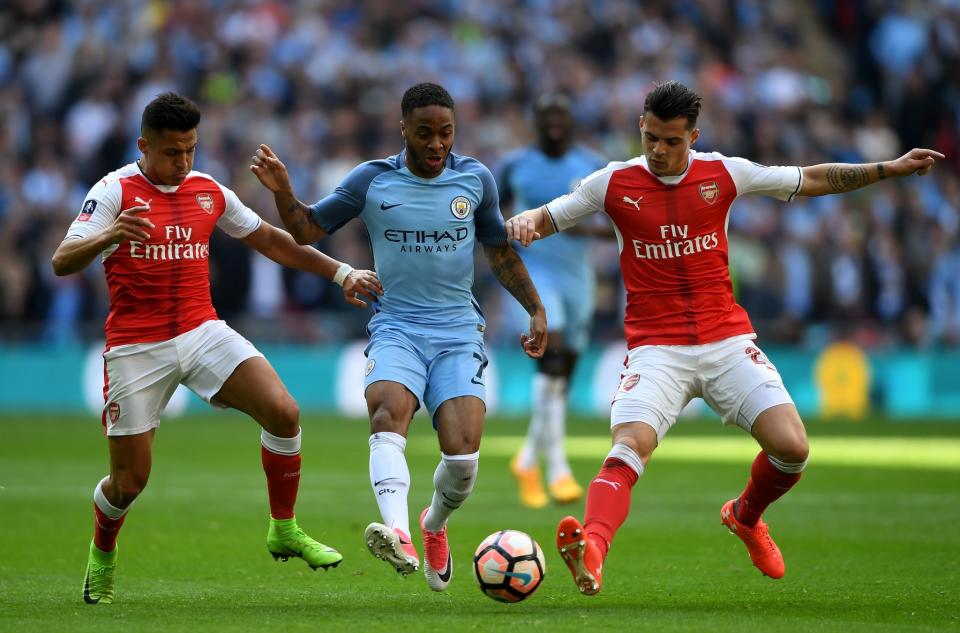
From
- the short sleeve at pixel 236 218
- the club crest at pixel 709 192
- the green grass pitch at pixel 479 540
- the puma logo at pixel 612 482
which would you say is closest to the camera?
the green grass pitch at pixel 479 540

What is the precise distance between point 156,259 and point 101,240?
0.69m

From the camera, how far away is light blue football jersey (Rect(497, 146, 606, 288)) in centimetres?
1325

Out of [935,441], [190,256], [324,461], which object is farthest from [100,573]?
[935,441]

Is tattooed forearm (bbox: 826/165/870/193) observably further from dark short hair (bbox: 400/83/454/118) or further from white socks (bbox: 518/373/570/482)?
white socks (bbox: 518/373/570/482)

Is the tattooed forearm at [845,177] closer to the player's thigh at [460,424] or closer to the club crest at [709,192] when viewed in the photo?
the club crest at [709,192]

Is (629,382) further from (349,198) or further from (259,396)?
(259,396)

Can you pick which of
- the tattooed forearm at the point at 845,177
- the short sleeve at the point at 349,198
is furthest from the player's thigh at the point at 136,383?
the tattooed forearm at the point at 845,177

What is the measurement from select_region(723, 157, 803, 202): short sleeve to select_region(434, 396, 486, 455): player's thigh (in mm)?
1896

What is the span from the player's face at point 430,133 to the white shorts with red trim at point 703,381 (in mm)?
1525

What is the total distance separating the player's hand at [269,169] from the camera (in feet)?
26.9

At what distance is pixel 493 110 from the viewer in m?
25.8

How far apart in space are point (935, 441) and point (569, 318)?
23.3 ft

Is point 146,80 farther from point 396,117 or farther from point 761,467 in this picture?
point 761,467

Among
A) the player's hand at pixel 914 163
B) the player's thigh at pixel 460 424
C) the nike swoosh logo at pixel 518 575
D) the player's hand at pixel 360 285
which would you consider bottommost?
the nike swoosh logo at pixel 518 575
